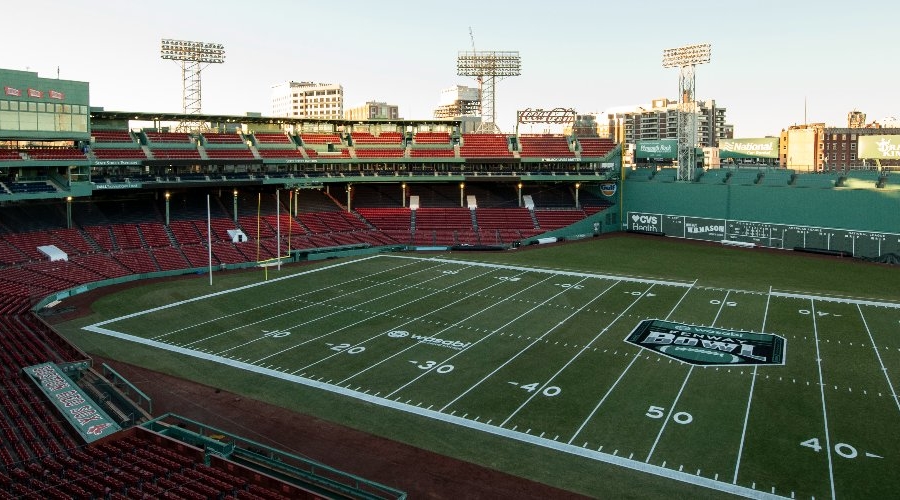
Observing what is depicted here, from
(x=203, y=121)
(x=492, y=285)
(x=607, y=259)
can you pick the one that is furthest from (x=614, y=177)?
(x=203, y=121)

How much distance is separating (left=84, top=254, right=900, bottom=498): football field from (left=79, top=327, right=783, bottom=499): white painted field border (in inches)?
2.2

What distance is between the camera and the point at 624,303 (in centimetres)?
3422

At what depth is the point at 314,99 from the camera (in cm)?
18688

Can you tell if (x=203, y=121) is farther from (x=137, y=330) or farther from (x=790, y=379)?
(x=790, y=379)

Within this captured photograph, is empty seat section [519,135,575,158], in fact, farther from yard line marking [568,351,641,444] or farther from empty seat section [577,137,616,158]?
yard line marking [568,351,641,444]

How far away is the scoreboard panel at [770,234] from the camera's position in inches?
1869

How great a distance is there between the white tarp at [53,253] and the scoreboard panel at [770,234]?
1803 inches

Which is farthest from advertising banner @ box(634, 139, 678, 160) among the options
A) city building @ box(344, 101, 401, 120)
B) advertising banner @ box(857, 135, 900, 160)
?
city building @ box(344, 101, 401, 120)

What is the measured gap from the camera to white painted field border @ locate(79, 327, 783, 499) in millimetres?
16203

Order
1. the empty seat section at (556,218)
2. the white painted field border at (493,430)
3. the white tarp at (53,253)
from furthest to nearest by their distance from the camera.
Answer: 1. the empty seat section at (556,218)
2. the white tarp at (53,253)
3. the white painted field border at (493,430)

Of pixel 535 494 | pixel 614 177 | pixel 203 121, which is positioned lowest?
pixel 535 494

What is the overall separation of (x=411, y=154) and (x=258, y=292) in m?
29.4

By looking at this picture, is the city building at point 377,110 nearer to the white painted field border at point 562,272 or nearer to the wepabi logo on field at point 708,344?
the white painted field border at point 562,272

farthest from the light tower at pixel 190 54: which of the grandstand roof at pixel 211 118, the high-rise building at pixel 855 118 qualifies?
the high-rise building at pixel 855 118
